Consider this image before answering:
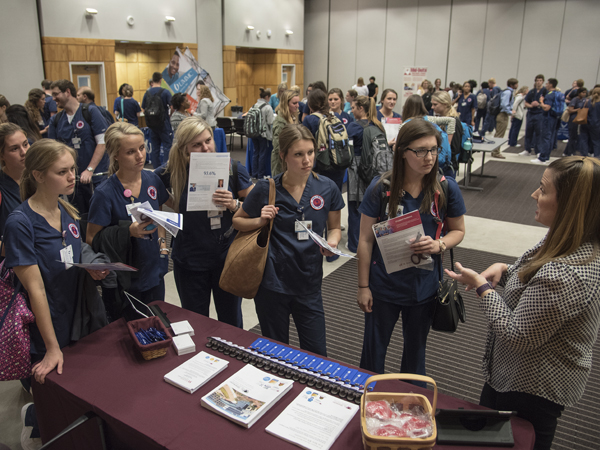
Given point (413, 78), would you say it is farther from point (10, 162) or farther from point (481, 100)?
point (10, 162)

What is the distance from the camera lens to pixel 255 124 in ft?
27.0

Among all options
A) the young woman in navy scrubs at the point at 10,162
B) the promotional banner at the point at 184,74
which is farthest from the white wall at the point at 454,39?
the young woman in navy scrubs at the point at 10,162

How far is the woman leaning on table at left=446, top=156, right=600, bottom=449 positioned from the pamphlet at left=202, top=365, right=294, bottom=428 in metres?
0.84

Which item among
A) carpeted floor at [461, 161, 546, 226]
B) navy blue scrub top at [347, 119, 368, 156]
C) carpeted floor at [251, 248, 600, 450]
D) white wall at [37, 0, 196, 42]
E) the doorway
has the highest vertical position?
white wall at [37, 0, 196, 42]

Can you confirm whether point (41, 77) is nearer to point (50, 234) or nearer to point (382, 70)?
point (50, 234)

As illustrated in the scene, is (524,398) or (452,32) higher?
(452,32)

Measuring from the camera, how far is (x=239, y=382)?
1771 millimetres

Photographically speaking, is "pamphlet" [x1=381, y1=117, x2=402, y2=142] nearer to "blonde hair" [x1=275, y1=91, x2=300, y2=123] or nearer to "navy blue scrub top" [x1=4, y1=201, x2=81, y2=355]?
"blonde hair" [x1=275, y1=91, x2=300, y2=123]

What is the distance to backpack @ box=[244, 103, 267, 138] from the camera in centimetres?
823

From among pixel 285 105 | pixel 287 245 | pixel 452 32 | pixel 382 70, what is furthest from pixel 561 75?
pixel 287 245

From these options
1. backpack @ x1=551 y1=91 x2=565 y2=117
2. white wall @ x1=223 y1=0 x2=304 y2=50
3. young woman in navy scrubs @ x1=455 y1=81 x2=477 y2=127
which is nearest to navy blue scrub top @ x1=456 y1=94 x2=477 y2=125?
young woman in navy scrubs @ x1=455 y1=81 x2=477 y2=127

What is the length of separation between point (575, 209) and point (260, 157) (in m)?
7.53

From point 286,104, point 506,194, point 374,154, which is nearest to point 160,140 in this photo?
point 286,104

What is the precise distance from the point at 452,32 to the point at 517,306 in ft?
53.7
